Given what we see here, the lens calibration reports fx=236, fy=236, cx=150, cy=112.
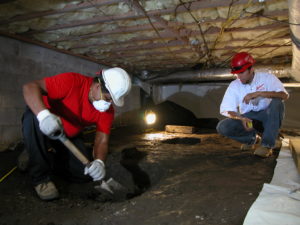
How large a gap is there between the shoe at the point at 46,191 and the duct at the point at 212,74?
158 inches

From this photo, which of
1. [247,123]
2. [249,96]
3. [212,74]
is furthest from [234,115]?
[212,74]

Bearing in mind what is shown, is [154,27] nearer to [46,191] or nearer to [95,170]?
[95,170]

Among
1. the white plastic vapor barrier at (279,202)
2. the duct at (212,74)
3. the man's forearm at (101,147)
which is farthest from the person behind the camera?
the duct at (212,74)

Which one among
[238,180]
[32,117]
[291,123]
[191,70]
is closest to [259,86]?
[238,180]

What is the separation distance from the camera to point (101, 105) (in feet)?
6.12

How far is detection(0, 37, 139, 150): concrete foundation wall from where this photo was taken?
115 inches

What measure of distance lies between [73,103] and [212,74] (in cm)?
368

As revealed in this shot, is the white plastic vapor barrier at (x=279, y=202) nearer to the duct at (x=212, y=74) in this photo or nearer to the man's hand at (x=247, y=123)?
the man's hand at (x=247, y=123)

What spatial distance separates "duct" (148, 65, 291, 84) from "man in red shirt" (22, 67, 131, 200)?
3389 millimetres

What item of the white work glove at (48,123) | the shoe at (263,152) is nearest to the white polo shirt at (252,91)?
the shoe at (263,152)

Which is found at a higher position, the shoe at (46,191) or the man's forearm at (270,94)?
the man's forearm at (270,94)

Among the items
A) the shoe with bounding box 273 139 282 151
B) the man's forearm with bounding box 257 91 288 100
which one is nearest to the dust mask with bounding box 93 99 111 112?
the man's forearm with bounding box 257 91 288 100

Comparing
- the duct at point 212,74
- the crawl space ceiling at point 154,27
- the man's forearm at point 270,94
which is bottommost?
the man's forearm at point 270,94

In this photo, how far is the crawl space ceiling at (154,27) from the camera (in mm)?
2314
